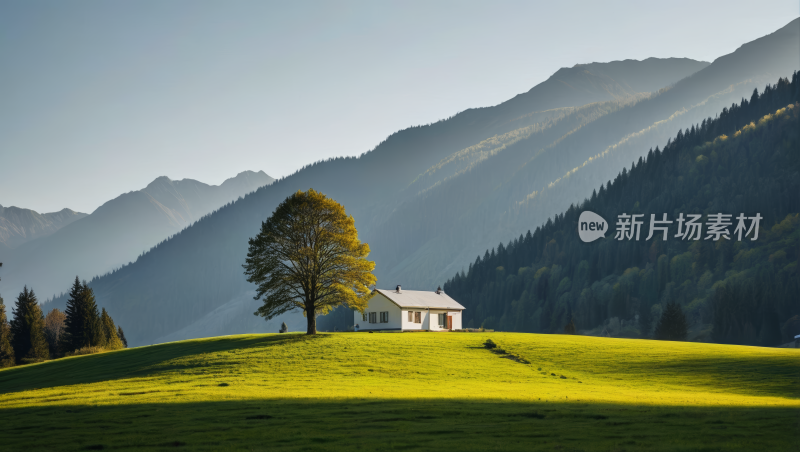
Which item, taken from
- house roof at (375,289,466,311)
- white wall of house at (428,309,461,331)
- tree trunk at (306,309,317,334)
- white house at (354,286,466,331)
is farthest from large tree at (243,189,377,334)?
white wall of house at (428,309,461,331)

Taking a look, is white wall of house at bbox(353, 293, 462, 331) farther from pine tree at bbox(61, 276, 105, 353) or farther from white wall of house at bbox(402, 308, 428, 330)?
pine tree at bbox(61, 276, 105, 353)

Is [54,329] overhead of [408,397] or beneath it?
beneath

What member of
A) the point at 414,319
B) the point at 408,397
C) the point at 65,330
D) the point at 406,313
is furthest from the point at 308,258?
the point at 65,330

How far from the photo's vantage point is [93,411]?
29641mm

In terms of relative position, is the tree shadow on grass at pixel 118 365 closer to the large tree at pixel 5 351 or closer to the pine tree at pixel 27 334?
the large tree at pixel 5 351

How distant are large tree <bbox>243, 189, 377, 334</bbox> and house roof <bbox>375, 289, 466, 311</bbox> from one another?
840 inches

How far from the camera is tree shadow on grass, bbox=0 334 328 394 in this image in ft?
163

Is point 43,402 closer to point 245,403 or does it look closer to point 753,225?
point 245,403

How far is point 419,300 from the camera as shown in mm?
92500

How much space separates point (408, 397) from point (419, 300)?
59685 millimetres

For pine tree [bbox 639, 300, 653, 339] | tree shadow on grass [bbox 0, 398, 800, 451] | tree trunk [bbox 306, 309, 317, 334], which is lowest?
pine tree [bbox 639, 300, 653, 339]

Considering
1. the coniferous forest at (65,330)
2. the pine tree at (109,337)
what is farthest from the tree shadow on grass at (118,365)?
the pine tree at (109,337)

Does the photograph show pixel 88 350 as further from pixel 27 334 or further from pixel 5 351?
pixel 27 334

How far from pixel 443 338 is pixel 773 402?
39017mm
